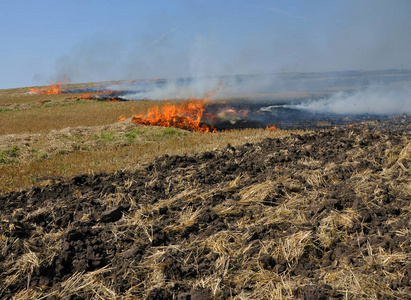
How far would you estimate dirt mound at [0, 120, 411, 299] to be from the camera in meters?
4.09

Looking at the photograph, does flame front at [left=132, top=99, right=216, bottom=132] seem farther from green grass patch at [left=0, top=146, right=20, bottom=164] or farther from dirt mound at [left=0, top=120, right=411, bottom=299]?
dirt mound at [left=0, top=120, right=411, bottom=299]

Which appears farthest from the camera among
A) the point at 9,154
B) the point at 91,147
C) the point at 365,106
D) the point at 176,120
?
the point at 365,106

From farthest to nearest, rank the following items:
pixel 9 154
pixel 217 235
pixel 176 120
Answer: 1. pixel 176 120
2. pixel 9 154
3. pixel 217 235

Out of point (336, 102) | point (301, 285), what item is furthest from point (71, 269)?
point (336, 102)

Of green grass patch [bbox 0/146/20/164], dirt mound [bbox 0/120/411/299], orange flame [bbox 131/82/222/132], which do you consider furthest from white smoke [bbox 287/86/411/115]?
green grass patch [bbox 0/146/20/164]

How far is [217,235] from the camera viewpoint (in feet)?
16.6

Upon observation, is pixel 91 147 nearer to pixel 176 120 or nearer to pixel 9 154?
pixel 9 154

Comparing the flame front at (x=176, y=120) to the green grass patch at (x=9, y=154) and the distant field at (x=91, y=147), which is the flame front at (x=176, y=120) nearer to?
the distant field at (x=91, y=147)

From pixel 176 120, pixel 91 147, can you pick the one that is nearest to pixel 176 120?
pixel 176 120

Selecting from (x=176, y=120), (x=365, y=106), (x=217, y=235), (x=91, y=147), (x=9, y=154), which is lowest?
(x=365, y=106)

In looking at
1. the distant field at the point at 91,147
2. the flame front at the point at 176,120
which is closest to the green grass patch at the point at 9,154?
the distant field at the point at 91,147

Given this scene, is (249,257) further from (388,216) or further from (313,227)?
(388,216)

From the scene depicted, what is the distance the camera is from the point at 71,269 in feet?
15.2

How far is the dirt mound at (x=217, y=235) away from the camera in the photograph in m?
4.09
